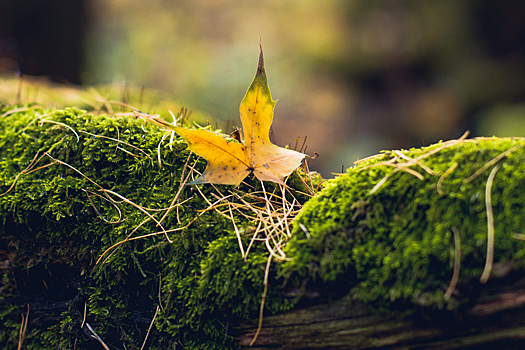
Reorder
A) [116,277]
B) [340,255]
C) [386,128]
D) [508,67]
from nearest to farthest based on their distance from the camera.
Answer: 1. [340,255]
2. [116,277]
3. [508,67]
4. [386,128]

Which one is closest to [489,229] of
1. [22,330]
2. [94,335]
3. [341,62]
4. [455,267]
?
[455,267]

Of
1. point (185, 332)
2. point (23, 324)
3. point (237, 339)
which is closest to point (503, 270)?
point (237, 339)

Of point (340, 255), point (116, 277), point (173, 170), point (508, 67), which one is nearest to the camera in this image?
point (340, 255)

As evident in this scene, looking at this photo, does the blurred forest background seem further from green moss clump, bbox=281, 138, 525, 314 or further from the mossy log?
green moss clump, bbox=281, 138, 525, 314

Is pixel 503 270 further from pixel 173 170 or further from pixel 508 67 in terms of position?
pixel 508 67

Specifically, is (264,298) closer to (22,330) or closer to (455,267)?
(455,267)
